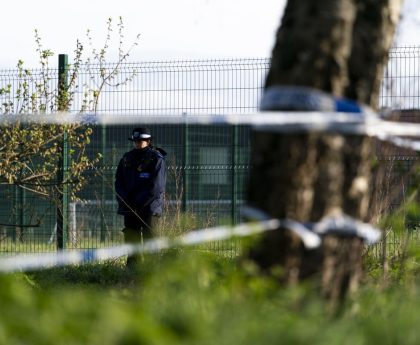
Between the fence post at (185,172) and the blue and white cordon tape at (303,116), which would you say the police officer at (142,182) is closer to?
the fence post at (185,172)

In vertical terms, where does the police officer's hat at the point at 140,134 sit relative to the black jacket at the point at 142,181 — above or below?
above

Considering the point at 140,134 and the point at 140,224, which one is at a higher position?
the point at 140,134

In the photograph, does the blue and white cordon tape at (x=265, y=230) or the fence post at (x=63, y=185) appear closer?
the blue and white cordon tape at (x=265, y=230)

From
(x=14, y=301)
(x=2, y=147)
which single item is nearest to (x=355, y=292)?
(x=14, y=301)

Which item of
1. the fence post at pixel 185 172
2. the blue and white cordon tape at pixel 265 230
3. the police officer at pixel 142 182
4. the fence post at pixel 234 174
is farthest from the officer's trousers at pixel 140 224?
the blue and white cordon tape at pixel 265 230

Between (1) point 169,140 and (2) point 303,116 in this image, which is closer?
(2) point 303,116

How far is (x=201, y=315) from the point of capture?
3148mm

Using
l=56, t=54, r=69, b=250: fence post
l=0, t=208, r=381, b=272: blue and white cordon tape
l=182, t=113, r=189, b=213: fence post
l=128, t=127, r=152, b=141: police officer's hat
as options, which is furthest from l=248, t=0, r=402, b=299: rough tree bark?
l=182, t=113, r=189, b=213: fence post

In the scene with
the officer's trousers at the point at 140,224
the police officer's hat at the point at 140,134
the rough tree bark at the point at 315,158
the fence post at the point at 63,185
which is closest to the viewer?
the rough tree bark at the point at 315,158

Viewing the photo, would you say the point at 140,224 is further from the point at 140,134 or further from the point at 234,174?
the point at 234,174

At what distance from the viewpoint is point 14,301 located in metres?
2.85

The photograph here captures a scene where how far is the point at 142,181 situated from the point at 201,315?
8.81m

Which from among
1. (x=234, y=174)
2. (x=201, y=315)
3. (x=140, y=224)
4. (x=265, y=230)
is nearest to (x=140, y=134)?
A: (x=140, y=224)

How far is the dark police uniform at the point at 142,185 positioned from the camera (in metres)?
11.9
